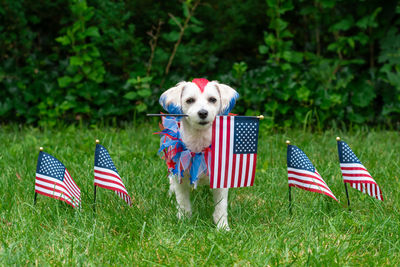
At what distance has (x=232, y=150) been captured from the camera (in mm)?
2641

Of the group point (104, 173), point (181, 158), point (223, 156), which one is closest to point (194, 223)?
point (181, 158)

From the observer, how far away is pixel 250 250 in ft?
7.85

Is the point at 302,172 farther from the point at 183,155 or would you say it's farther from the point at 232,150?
the point at 183,155

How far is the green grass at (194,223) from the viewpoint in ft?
7.68

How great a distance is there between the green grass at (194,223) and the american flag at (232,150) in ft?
1.02

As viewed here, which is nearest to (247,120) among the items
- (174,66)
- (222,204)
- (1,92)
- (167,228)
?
(222,204)

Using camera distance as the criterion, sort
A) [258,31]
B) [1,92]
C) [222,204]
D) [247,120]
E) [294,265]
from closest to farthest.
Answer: [294,265] → [247,120] → [222,204] → [1,92] → [258,31]

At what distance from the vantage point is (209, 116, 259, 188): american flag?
2613mm

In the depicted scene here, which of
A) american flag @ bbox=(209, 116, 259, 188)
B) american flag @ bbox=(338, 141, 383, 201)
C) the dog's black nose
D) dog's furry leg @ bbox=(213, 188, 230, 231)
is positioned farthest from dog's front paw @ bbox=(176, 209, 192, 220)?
american flag @ bbox=(338, 141, 383, 201)

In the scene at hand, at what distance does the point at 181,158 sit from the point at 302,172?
75 centimetres

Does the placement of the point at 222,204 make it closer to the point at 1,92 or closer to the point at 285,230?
the point at 285,230

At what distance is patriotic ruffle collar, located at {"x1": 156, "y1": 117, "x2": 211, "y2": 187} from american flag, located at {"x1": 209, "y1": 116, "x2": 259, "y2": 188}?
0.16 meters

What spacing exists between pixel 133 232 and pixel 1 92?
4.10 metres

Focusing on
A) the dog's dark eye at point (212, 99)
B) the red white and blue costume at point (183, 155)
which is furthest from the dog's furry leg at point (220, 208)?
the dog's dark eye at point (212, 99)
